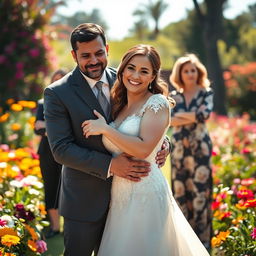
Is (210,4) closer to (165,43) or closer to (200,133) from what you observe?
(200,133)

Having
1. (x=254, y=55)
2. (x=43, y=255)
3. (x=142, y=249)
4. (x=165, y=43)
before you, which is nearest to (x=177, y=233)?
(x=142, y=249)

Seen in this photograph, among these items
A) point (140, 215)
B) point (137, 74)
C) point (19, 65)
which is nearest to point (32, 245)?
point (140, 215)

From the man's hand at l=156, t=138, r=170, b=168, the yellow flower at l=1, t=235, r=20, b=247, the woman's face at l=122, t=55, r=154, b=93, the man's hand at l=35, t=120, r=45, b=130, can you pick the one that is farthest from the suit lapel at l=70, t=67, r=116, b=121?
the man's hand at l=35, t=120, r=45, b=130

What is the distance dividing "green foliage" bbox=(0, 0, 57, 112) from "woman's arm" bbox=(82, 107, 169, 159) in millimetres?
8086

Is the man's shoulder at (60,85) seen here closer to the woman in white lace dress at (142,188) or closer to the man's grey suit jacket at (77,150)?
the man's grey suit jacket at (77,150)

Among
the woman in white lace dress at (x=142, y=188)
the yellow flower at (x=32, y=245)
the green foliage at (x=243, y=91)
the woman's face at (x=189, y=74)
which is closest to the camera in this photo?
the woman in white lace dress at (x=142, y=188)

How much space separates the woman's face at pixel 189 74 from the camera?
5359 mm

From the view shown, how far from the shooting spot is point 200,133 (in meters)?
5.30

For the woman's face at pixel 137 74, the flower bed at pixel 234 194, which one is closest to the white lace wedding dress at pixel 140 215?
the woman's face at pixel 137 74

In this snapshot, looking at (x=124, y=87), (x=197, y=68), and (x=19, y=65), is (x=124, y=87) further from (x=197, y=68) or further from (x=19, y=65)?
(x=19, y=65)

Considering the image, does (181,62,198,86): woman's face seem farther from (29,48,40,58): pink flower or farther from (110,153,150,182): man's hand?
(29,48,40,58): pink flower

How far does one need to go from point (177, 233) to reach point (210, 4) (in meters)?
13.9

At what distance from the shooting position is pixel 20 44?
10.8 metres

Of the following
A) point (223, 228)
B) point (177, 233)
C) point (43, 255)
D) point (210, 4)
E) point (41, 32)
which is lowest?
point (43, 255)
